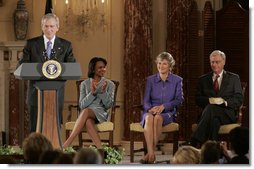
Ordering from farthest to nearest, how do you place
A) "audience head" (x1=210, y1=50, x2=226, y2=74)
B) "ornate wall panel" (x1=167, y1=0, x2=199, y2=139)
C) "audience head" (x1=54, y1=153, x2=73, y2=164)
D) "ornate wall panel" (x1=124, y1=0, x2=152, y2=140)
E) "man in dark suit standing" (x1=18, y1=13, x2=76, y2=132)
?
"ornate wall panel" (x1=124, y1=0, x2=152, y2=140), "ornate wall panel" (x1=167, y1=0, x2=199, y2=139), "audience head" (x1=210, y1=50, x2=226, y2=74), "man in dark suit standing" (x1=18, y1=13, x2=76, y2=132), "audience head" (x1=54, y1=153, x2=73, y2=164)

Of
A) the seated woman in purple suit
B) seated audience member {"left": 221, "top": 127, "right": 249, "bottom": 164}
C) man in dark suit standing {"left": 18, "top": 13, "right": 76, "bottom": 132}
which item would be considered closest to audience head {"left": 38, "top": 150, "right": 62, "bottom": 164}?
seated audience member {"left": 221, "top": 127, "right": 249, "bottom": 164}

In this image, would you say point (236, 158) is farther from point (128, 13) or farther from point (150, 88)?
point (128, 13)

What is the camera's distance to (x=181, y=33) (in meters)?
9.65

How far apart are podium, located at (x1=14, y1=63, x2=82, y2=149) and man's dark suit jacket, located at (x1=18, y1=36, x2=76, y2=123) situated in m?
0.35

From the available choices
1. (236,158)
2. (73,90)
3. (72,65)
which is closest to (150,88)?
(72,65)

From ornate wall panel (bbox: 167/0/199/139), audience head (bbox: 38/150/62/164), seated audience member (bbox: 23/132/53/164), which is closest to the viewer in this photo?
audience head (bbox: 38/150/62/164)

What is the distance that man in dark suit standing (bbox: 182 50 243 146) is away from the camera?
7898mm

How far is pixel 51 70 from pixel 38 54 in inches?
28.9

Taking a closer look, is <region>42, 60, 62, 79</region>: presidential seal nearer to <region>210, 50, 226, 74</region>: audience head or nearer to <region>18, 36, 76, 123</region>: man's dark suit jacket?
<region>18, 36, 76, 123</region>: man's dark suit jacket

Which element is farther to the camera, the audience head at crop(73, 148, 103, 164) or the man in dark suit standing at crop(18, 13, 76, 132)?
the man in dark suit standing at crop(18, 13, 76, 132)

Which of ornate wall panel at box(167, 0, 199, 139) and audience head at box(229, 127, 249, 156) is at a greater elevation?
ornate wall panel at box(167, 0, 199, 139)

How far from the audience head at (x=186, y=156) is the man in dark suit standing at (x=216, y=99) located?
262cm

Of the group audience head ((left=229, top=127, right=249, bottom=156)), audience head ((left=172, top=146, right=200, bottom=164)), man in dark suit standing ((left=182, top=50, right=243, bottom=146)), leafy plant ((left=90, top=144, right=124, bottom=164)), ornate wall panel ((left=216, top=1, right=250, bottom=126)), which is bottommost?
leafy plant ((left=90, top=144, right=124, bottom=164))

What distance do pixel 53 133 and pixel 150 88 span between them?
1543 millimetres
